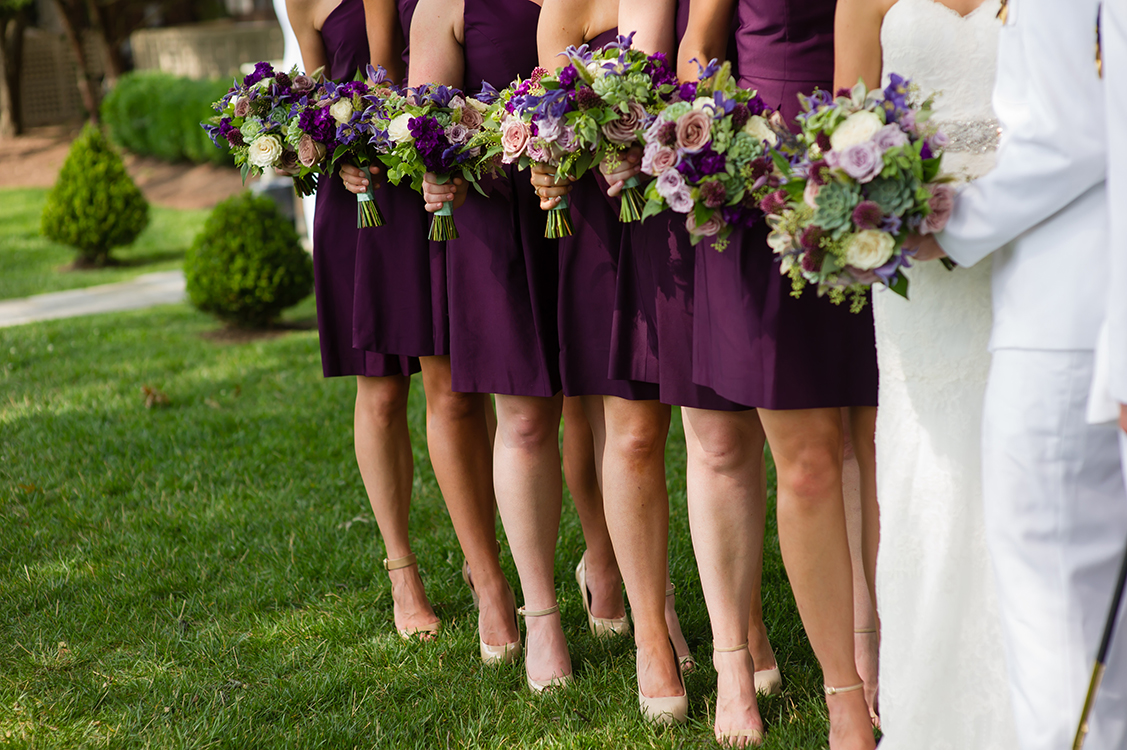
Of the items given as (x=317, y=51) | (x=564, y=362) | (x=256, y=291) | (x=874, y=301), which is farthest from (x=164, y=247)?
(x=874, y=301)

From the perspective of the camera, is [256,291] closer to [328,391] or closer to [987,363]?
[328,391]

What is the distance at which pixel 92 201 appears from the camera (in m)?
13.6

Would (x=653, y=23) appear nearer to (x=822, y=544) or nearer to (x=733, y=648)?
(x=822, y=544)

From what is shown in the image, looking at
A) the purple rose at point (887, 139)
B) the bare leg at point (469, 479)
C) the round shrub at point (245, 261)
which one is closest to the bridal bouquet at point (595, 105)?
the purple rose at point (887, 139)

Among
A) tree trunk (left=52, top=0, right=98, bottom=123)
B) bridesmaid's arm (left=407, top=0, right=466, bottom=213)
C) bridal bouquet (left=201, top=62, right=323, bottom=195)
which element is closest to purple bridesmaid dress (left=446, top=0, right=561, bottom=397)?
bridesmaid's arm (left=407, top=0, right=466, bottom=213)

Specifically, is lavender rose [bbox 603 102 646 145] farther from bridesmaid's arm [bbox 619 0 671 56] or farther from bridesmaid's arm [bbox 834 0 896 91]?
bridesmaid's arm [bbox 834 0 896 91]

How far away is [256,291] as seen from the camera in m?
9.43

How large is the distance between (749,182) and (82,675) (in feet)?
10.1

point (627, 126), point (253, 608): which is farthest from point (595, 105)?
point (253, 608)

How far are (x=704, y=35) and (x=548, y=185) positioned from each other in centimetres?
65

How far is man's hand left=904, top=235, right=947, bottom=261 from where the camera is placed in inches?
97.3

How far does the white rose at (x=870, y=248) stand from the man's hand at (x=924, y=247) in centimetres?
8

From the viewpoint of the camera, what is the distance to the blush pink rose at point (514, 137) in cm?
319

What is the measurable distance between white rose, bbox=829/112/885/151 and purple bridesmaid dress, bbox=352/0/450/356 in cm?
187
